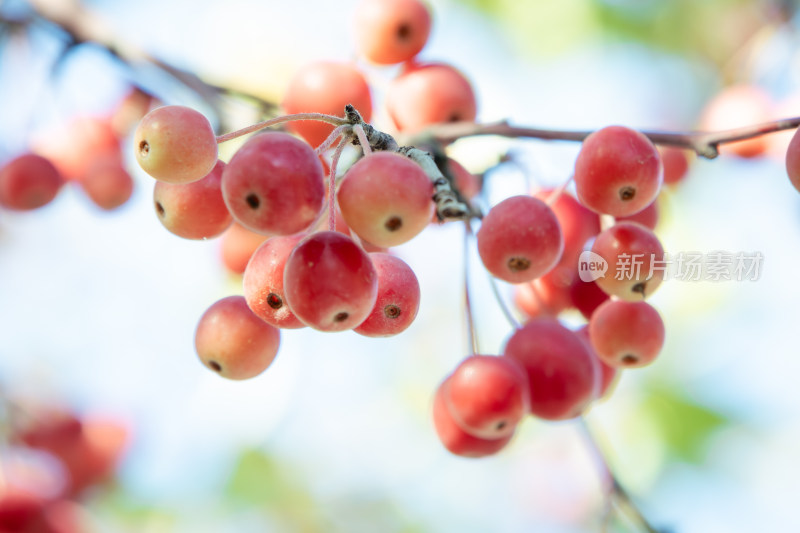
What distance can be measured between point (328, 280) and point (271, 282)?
0.17 meters

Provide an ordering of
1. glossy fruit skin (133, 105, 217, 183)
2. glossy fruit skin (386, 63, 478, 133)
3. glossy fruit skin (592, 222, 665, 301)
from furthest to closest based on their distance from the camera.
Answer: glossy fruit skin (386, 63, 478, 133)
glossy fruit skin (592, 222, 665, 301)
glossy fruit skin (133, 105, 217, 183)

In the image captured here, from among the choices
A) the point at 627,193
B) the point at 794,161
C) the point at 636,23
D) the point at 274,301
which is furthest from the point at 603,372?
the point at 636,23

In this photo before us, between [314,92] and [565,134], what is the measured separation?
1.86ft

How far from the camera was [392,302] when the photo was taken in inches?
A: 45.6

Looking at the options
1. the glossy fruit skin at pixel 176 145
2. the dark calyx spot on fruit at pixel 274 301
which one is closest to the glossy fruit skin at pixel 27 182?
the glossy fruit skin at pixel 176 145

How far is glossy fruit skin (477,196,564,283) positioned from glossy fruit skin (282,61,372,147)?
0.48m

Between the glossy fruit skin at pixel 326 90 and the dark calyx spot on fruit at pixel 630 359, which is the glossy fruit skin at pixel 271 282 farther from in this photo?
the dark calyx spot on fruit at pixel 630 359

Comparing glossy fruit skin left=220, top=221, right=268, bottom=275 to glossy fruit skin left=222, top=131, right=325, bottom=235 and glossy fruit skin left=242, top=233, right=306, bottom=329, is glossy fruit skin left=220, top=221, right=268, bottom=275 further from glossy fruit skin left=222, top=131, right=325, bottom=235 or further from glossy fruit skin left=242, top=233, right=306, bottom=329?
glossy fruit skin left=222, top=131, right=325, bottom=235

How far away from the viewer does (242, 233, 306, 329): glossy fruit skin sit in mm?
1144

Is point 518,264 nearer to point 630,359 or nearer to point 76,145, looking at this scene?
point 630,359

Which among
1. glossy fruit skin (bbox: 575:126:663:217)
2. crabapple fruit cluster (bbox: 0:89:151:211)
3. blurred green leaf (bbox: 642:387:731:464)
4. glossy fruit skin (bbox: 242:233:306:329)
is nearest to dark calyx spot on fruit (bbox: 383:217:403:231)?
glossy fruit skin (bbox: 242:233:306:329)

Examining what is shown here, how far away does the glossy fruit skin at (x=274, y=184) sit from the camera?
1006mm

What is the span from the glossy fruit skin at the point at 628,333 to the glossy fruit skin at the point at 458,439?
0.91 ft

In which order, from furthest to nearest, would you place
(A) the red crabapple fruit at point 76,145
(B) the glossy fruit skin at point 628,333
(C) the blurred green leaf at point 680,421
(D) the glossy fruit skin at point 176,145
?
1. (C) the blurred green leaf at point 680,421
2. (A) the red crabapple fruit at point 76,145
3. (B) the glossy fruit skin at point 628,333
4. (D) the glossy fruit skin at point 176,145
